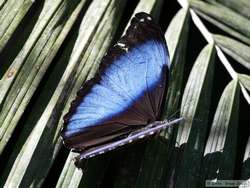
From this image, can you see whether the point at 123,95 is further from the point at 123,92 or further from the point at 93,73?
the point at 93,73

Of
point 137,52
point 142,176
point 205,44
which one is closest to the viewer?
point 142,176

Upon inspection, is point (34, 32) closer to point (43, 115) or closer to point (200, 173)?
point (43, 115)

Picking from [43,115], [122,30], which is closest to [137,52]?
[122,30]

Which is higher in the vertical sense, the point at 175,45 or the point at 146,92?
the point at 175,45

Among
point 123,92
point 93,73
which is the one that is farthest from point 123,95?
point 93,73
